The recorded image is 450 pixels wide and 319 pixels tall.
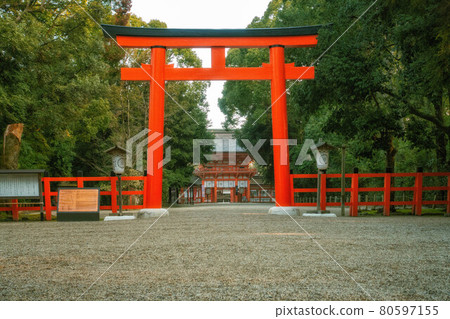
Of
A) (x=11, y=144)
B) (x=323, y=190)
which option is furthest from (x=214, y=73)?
(x=11, y=144)

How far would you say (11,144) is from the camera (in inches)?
461

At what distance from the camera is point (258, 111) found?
27703 mm

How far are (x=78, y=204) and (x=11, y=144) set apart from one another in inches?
121

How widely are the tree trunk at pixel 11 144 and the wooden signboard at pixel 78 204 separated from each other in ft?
8.86

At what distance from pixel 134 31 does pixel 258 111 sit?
55.0 ft

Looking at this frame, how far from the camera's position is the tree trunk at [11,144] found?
38.0 feet

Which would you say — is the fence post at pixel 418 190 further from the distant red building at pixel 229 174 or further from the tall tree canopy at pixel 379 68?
the distant red building at pixel 229 174

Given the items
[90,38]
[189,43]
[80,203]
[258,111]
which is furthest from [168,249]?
[258,111]

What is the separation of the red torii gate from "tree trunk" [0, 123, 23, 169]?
328 cm

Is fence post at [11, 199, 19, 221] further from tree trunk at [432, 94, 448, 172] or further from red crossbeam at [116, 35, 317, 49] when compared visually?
tree trunk at [432, 94, 448, 172]

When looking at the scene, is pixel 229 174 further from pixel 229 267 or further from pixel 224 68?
pixel 229 267

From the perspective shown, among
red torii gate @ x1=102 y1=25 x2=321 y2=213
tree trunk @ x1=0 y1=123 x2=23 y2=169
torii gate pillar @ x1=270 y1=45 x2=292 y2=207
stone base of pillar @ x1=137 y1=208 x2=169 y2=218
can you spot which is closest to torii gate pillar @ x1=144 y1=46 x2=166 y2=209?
red torii gate @ x1=102 y1=25 x2=321 y2=213

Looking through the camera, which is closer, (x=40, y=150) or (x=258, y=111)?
(x=40, y=150)

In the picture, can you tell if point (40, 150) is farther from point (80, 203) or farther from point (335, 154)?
point (335, 154)
